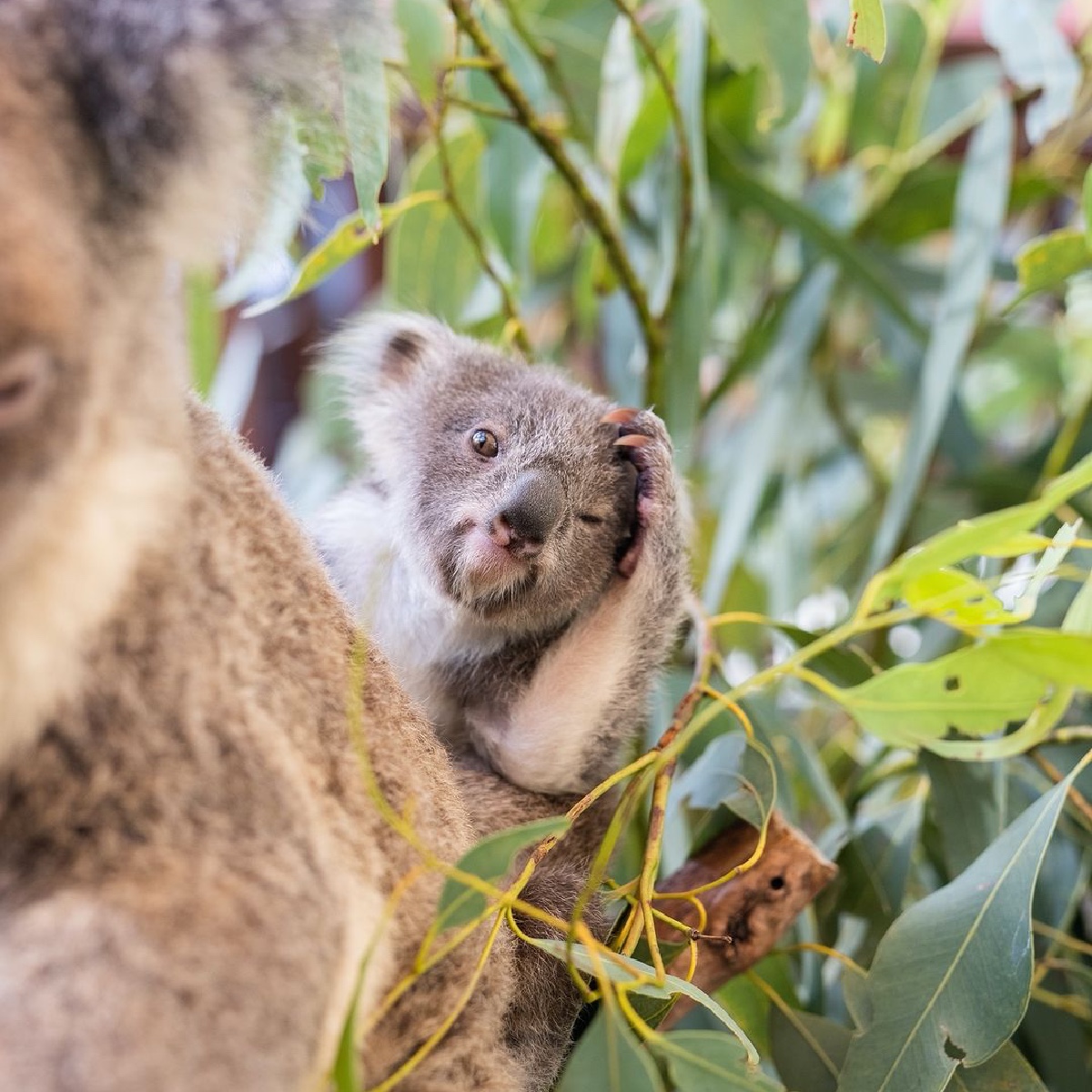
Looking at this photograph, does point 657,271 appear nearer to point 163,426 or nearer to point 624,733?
point 624,733

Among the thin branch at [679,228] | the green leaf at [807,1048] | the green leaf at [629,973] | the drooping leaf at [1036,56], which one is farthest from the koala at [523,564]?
the drooping leaf at [1036,56]

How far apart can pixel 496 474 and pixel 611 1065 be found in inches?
34.9

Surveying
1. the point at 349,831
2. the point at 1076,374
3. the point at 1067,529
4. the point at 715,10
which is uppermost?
the point at 715,10

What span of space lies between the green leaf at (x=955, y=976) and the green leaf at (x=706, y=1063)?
0.92ft

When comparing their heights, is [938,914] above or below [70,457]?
below

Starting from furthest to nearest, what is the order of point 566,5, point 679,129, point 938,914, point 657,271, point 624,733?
point 566,5, point 657,271, point 679,129, point 624,733, point 938,914

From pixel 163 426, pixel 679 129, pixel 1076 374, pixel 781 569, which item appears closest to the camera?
pixel 163 426

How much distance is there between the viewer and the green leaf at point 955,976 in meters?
1.16

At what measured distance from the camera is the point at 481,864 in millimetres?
884

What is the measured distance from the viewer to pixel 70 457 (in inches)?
29.3

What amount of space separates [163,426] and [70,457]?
0.11 meters

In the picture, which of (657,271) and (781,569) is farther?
(781,569)

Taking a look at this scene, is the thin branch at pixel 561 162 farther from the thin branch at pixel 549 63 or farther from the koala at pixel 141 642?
the koala at pixel 141 642

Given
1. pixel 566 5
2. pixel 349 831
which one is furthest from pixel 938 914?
pixel 566 5
